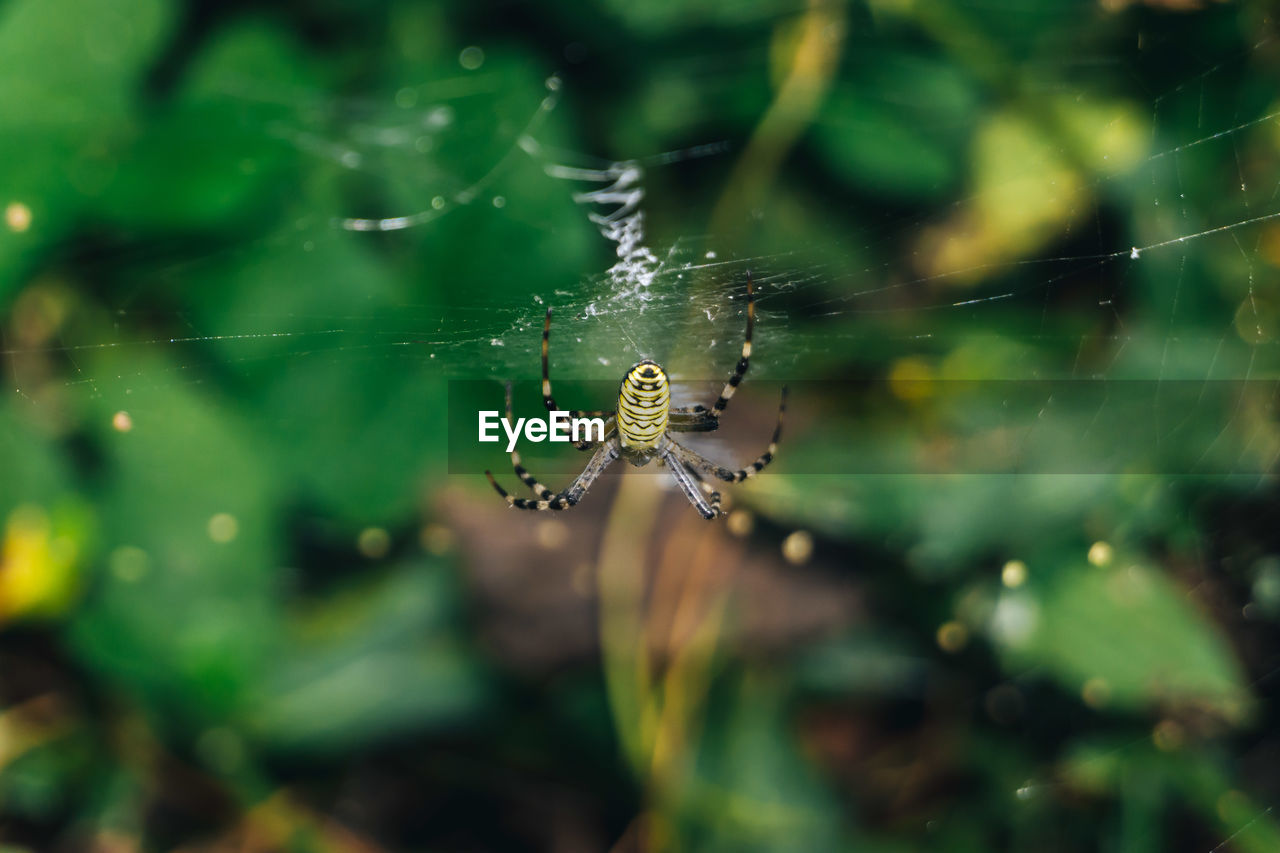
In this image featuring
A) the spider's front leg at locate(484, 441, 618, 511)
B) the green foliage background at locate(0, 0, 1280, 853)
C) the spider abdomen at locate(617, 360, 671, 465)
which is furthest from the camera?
the spider's front leg at locate(484, 441, 618, 511)

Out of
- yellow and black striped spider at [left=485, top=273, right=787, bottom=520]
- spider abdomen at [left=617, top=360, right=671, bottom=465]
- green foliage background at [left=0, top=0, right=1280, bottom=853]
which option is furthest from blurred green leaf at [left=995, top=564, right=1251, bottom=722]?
spider abdomen at [left=617, top=360, right=671, bottom=465]

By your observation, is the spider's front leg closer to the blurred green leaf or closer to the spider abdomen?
the spider abdomen

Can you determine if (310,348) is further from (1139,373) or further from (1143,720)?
(1143,720)

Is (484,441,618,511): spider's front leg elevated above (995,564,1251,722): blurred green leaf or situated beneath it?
elevated above

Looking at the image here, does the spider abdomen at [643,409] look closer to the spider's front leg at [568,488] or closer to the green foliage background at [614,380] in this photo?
the spider's front leg at [568,488]

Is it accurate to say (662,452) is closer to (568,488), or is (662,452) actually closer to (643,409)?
(568,488)

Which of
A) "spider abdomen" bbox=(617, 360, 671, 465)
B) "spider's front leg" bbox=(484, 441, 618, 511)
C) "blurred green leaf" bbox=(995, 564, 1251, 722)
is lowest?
"blurred green leaf" bbox=(995, 564, 1251, 722)
